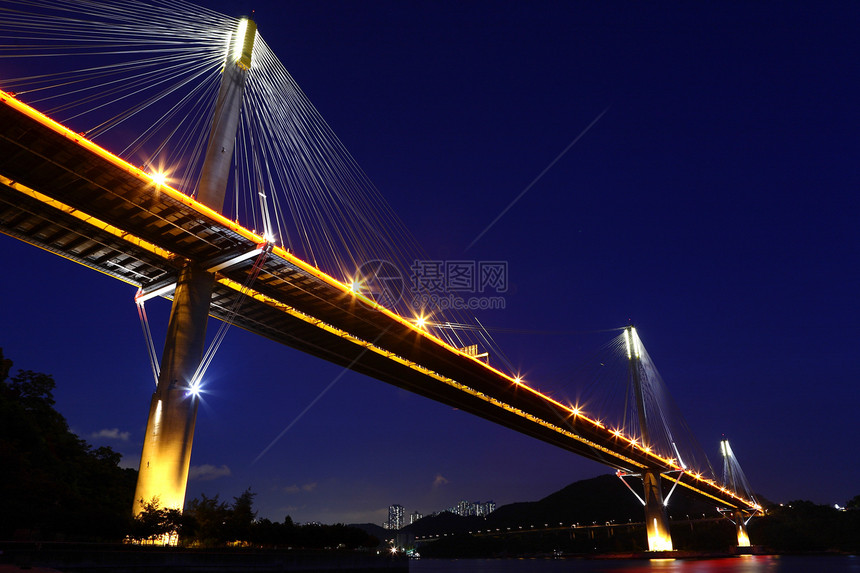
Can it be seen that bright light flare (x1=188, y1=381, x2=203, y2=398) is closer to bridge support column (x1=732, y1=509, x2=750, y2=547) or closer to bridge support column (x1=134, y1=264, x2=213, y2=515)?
bridge support column (x1=134, y1=264, x2=213, y2=515)

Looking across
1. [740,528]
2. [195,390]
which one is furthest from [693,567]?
[740,528]

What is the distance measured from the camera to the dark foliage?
16922 millimetres

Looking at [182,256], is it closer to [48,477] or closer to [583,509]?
[48,477]

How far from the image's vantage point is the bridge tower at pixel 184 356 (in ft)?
65.0

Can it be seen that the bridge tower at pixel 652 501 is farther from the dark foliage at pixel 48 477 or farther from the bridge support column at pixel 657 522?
the dark foliage at pixel 48 477

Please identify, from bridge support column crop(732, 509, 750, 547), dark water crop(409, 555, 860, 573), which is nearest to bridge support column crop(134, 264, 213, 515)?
dark water crop(409, 555, 860, 573)

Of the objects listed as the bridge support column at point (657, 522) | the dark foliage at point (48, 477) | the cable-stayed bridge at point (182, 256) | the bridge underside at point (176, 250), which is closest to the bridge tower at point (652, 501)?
the bridge support column at point (657, 522)

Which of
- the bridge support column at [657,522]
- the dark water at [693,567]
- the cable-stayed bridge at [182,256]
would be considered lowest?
the dark water at [693,567]

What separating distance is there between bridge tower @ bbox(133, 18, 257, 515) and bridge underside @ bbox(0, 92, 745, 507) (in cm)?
155

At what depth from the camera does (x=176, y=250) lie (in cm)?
2294

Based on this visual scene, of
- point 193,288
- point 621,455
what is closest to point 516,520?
point 621,455

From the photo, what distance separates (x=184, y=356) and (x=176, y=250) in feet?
15.2

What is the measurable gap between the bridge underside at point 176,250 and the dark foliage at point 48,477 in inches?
375

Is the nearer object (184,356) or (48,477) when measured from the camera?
(184,356)
